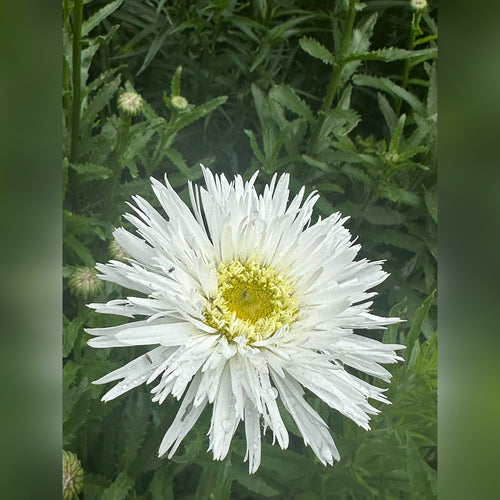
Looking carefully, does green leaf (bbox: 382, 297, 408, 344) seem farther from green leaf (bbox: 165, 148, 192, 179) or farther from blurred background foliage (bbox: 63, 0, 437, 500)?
green leaf (bbox: 165, 148, 192, 179)

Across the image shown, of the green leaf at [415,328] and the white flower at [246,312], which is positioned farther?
the green leaf at [415,328]

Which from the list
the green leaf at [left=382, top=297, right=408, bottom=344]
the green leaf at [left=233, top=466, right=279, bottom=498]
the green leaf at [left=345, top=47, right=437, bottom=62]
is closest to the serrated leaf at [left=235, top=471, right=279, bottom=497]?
the green leaf at [left=233, top=466, right=279, bottom=498]

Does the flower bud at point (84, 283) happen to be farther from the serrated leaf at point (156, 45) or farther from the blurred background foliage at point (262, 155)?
the serrated leaf at point (156, 45)

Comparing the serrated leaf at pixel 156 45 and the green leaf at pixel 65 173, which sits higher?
the serrated leaf at pixel 156 45

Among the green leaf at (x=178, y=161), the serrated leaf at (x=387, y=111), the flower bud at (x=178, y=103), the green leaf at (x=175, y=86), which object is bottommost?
the green leaf at (x=178, y=161)

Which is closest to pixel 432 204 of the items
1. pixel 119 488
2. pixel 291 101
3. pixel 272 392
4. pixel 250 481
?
pixel 291 101

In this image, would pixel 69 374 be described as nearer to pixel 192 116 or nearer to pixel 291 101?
pixel 192 116

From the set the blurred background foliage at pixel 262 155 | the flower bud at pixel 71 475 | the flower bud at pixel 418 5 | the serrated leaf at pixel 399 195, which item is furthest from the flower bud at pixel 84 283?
the flower bud at pixel 418 5
